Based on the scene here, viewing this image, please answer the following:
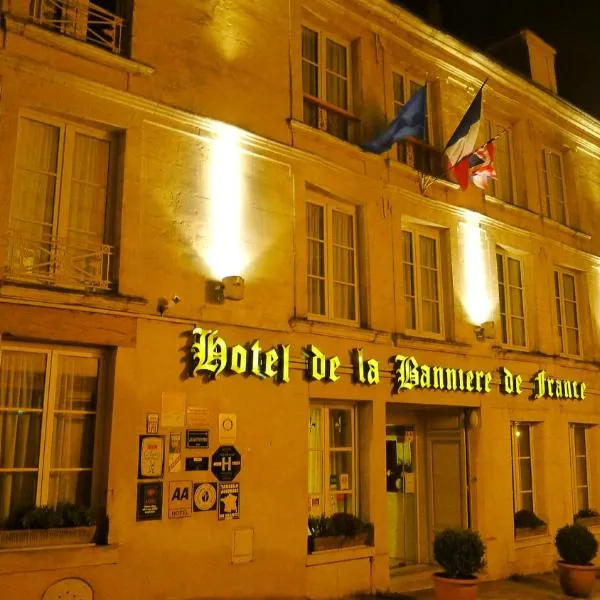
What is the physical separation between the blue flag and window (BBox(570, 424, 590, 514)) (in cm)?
702

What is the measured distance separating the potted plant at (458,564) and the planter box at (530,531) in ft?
10.9

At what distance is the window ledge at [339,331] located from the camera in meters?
9.13

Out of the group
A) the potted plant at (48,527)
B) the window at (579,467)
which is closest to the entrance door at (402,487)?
the window at (579,467)

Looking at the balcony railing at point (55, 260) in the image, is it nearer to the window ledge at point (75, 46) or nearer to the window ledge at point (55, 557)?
the window ledge at point (75, 46)

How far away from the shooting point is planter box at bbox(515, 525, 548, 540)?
11.6 metres

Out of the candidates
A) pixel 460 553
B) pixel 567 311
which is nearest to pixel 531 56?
pixel 567 311

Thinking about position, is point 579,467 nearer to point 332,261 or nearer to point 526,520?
point 526,520

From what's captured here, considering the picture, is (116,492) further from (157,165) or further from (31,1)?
(31,1)

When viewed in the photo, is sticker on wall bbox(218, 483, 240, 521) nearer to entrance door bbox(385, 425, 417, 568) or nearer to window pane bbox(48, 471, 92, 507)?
window pane bbox(48, 471, 92, 507)

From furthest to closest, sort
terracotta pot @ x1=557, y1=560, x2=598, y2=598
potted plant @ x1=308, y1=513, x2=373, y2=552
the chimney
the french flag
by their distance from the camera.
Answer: the chimney
the french flag
terracotta pot @ x1=557, y1=560, x2=598, y2=598
potted plant @ x1=308, y1=513, x2=373, y2=552

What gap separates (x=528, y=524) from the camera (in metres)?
11.8

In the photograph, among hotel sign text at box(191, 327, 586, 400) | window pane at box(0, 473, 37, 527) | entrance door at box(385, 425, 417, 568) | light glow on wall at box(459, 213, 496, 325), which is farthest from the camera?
light glow on wall at box(459, 213, 496, 325)

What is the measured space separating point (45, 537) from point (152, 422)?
1577mm

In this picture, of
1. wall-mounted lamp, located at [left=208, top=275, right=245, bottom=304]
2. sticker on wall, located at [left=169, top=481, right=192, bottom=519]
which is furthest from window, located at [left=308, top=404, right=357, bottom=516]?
wall-mounted lamp, located at [left=208, top=275, right=245, bottom=304]
